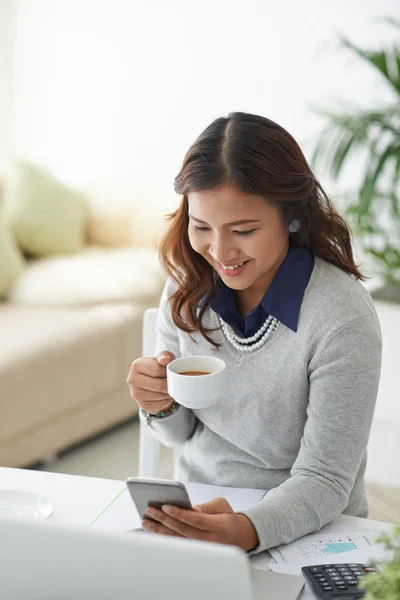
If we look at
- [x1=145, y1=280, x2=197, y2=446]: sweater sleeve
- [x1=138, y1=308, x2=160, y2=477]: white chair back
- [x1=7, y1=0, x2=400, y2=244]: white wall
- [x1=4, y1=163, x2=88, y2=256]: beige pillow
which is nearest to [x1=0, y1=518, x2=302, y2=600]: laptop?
[x1=145, y1=280, x2=197, y2=446]: sweater sleeve

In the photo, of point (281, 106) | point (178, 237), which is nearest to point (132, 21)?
point (281, 106)

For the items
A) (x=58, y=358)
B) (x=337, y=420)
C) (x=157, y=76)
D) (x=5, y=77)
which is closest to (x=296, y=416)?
(x=337, y=420)

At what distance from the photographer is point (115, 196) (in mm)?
4215

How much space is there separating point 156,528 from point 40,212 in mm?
2907

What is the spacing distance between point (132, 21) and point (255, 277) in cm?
351

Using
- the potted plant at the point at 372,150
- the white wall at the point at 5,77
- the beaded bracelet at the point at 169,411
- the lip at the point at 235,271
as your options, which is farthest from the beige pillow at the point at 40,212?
the lip at the point at 235,271

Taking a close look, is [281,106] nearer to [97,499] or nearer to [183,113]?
[183,113]

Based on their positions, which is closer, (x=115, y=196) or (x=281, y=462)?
(x=281, y=462)

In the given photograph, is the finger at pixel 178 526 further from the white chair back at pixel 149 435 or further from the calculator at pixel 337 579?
the white chair back at pixel 149 435

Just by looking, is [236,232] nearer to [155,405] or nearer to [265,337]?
[265,337]

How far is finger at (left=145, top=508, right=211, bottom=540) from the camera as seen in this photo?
113 cm

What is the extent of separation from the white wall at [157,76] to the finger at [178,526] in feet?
9.75

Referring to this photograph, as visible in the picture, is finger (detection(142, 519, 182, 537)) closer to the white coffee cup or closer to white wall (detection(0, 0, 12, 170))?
the white coffee cup

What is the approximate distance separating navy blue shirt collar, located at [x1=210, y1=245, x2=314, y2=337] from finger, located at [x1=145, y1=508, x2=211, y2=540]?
0.41m
